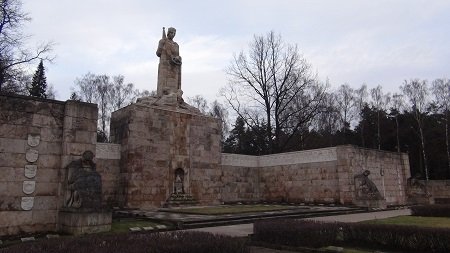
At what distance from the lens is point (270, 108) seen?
30.9 metres

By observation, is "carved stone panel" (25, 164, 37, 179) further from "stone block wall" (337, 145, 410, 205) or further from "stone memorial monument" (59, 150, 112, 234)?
"stone block wall" (337, 145, 410, 205)

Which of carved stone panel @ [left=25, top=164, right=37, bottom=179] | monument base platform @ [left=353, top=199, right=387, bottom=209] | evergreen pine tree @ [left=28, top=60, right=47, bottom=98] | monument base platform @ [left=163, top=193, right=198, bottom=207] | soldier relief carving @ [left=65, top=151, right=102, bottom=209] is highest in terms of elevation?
evergreen pine tree @ [left=28, top=60, right=47, bottom=98]

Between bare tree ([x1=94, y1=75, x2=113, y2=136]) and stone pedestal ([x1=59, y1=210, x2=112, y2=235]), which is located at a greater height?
bare tree ([x1=94, y1=75, x2=113, y2=136])

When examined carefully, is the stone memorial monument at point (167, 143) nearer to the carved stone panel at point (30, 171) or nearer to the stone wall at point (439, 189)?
the carved stone panel at point (30, 171)

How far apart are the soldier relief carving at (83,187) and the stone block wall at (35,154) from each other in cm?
45

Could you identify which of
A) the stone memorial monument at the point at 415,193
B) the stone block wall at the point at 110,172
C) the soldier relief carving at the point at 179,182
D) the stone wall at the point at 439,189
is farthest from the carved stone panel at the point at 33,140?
the stone wall at the point at 439,189

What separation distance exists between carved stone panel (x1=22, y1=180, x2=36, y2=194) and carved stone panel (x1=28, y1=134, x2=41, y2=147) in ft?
3.29

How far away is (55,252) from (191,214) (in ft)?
29.7

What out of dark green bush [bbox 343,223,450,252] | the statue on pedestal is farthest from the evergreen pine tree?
dark green bush [bbox 343,223,450,252]

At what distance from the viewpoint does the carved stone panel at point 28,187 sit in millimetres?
9916

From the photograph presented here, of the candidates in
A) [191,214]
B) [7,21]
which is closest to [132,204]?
[191,214]

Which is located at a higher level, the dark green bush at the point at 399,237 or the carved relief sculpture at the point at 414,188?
the carved relief sculpture at the point at 414,188

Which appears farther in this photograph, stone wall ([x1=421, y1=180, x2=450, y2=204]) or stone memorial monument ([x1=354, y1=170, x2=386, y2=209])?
stone wall ([x1=421, y1=180, x2=450, y2=204])

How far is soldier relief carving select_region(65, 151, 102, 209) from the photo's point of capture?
977cm
